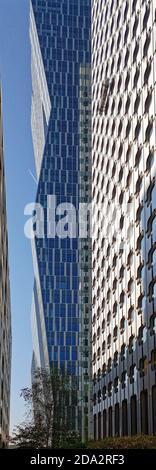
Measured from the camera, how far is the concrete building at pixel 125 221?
54656 millimetres

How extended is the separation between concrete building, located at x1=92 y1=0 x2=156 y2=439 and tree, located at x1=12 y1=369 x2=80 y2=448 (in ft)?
16.2

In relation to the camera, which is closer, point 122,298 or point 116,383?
point 122,298

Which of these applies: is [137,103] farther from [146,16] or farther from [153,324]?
[153,324]

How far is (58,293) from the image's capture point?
196 meters

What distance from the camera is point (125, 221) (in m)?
66.1

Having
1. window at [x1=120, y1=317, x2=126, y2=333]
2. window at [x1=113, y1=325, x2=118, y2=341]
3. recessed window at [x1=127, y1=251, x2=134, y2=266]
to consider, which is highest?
recessed window at [x1=127, y1=251, x2=134, y2=266]

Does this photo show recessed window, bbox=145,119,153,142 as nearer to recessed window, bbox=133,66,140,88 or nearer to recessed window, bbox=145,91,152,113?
recessed window, bbox=145,91,152,113

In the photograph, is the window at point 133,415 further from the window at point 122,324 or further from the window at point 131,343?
the window at point 122,324

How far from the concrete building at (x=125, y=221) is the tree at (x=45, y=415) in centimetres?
492

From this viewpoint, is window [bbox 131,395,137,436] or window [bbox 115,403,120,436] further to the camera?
window [bbox 115,403,120,436]

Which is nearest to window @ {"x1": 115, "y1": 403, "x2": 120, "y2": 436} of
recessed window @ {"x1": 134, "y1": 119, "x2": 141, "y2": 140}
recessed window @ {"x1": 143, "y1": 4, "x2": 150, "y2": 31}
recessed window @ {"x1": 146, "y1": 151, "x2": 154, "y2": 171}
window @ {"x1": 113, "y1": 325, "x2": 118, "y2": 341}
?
window @ {"x1": 113, "y1": 325, "x2": 118, "y2": 341}

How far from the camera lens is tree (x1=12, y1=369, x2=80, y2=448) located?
81.9 m

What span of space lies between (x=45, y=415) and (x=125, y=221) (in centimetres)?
3116

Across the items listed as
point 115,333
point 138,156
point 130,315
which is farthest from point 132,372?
point 138,156
